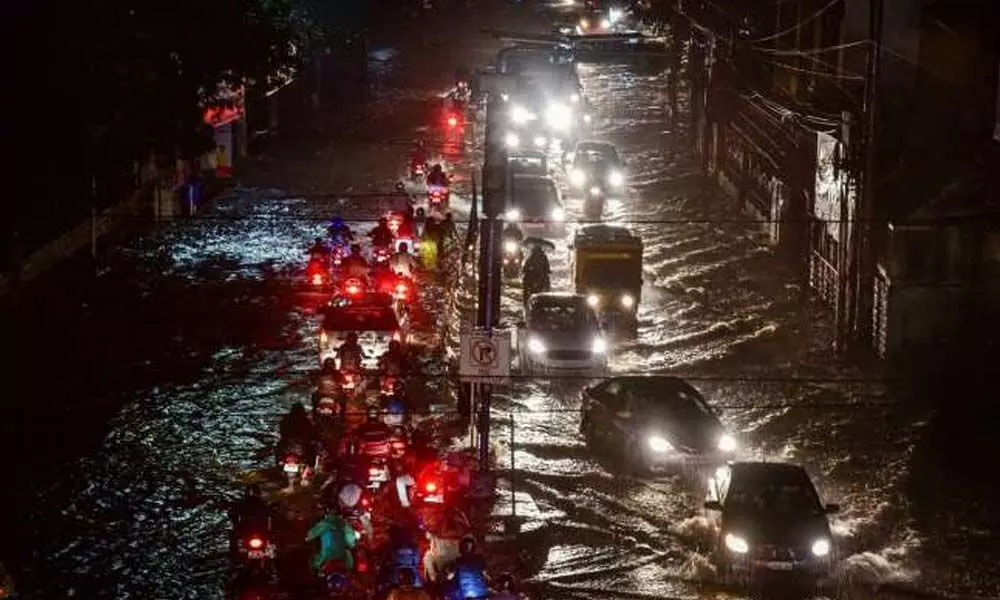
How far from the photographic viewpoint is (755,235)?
44.9m

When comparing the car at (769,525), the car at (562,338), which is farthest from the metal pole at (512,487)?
the car at (562,338)

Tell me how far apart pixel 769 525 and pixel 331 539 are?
5618mm

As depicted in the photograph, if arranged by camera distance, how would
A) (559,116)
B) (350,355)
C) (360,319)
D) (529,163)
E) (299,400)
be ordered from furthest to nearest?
(559,116), (529,163), (360,319), (299,400), (350,355)

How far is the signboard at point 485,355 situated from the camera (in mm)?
22953

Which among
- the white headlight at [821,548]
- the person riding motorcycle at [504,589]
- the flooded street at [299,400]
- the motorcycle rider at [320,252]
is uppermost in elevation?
the motorcycle rider at [320,252]

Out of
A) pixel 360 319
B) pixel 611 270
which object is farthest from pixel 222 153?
pixel 360 319

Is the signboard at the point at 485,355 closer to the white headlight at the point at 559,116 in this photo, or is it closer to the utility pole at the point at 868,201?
the utility pole at the point at 868,201

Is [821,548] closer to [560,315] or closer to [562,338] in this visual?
[562,338]

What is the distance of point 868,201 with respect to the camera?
98.3ft

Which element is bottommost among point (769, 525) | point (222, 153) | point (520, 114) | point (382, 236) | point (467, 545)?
point (769, 525)

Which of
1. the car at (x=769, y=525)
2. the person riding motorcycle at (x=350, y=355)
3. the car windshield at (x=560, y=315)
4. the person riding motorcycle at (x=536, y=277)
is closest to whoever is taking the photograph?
the car at (x=769, y=525)

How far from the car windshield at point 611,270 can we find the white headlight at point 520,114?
897 inches

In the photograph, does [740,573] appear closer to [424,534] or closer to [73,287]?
[424,534]

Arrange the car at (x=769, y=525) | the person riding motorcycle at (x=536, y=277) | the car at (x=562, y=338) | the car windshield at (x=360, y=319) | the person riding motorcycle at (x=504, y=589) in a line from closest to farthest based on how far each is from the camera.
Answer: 1. the person riding motorcycle at (x=504, y=589)
2. the car at (x=769, y=525)
3. the car windshield at (x=360, y=319)
4. the car at (x=562, y=338)
5. the person riding motorcycle at (x=536, y=277)
